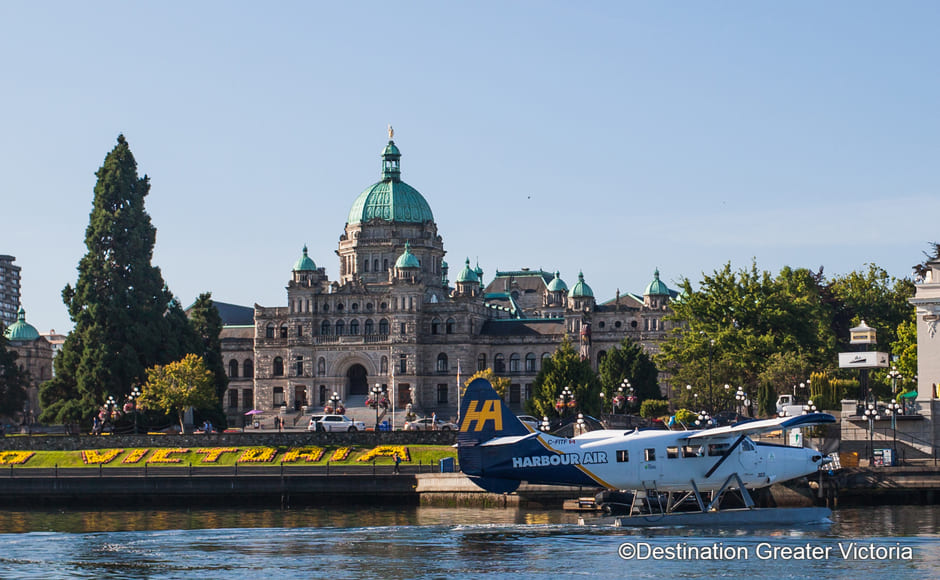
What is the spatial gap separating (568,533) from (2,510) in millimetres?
37897

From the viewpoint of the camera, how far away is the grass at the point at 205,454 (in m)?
88.8

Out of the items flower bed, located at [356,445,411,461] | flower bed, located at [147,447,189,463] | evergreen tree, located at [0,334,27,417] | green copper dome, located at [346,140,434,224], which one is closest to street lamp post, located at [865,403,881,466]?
flower bed, located at [356,445,411,461]

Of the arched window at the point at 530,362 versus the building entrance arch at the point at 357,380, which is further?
the arched window at the point at 530,362

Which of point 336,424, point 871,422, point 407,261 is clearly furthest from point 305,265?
point 871,422

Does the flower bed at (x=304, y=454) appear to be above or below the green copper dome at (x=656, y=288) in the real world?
below

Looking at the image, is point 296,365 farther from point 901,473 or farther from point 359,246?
point 901,473

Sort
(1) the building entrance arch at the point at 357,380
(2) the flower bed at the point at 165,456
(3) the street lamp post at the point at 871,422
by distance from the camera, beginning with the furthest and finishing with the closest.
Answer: (1) the building entrance arch at the point at 357,380
(2) the flower bed at the point at 165,456
(3) the street lamp post at the point at 871,422

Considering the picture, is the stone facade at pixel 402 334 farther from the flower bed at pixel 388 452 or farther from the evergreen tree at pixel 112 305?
the flower bed at pixel 388 452

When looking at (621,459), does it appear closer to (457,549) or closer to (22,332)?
(457,549)

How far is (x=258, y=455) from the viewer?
9150 centimetres

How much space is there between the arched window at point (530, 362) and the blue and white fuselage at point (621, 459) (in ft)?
347

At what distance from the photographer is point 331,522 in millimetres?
66688

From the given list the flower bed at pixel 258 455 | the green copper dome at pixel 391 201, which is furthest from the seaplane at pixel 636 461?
the green copper dome at pixel 391 201

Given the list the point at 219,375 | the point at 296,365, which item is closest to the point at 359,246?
the point at 296,365
